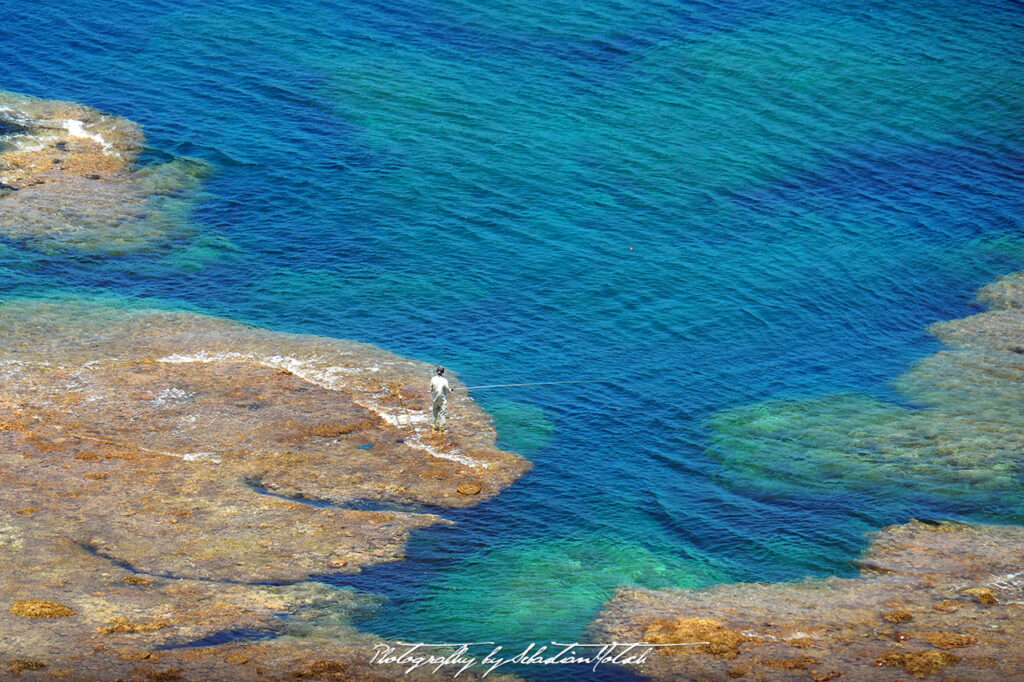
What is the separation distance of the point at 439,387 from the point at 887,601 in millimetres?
13435

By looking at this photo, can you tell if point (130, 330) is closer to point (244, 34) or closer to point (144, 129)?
point (144, 129)

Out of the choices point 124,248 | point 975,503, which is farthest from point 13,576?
point 975,503

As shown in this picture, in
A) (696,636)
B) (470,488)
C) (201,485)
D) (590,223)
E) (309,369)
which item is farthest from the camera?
(590,223)

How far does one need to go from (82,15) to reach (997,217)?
51354mm

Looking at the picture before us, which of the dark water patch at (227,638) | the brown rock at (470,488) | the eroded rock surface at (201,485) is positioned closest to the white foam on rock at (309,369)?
the eroded rock surface at (201,485)

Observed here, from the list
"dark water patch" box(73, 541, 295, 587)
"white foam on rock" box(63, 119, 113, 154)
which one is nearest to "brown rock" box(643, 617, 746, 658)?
"dark water patch" box(73, 541, 295, 587)

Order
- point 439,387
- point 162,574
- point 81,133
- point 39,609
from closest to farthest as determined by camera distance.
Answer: point 39,609 → point 162,574 → point 439,387 → point 81,133

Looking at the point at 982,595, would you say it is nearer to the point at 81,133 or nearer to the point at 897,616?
the point at 897,616

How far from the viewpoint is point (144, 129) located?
54.4 metres

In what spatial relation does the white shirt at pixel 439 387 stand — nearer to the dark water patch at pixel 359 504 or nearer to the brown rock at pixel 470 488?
the brown rock at pixel 470 488

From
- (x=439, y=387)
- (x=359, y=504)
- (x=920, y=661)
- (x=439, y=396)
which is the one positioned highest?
(x=439, y=387)

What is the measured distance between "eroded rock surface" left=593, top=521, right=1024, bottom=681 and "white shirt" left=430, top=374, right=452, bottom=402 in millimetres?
8420

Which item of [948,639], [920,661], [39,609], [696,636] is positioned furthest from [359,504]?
[948,639]

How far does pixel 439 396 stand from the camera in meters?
32.8
